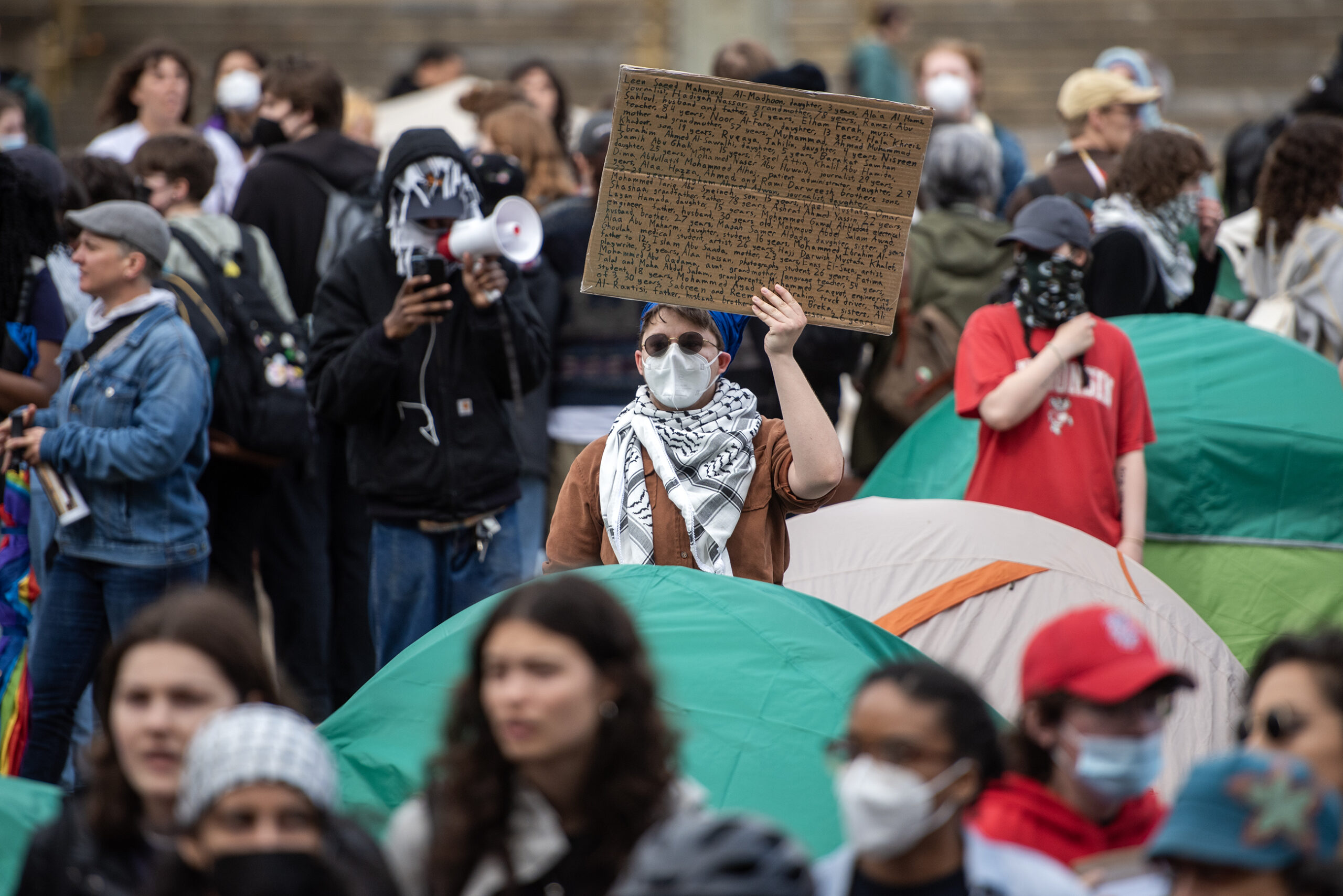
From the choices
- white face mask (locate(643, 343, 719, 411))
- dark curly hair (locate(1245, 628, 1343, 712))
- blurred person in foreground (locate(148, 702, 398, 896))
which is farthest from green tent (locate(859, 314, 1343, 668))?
blurred person in foreground (locate(148, 702, 398, 896))

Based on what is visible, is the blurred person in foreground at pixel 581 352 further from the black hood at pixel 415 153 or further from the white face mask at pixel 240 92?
the white face mask at pixel 240 92

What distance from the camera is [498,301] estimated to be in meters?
5.46

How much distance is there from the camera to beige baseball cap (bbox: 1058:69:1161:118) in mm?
7621

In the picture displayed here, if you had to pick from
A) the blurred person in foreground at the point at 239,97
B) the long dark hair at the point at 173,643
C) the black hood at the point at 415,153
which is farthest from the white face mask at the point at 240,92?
the long dark hair at the point at 173,643

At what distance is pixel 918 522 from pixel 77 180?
11.1 ft

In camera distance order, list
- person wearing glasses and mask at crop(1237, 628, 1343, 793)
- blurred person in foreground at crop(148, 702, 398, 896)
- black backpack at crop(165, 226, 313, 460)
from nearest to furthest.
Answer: blurred person in foreground at crop(148, 702, 398, 896), person wearing glasses and mask at crop(1237, 628, 1343, 793), black backpack at crop(165, 226, 313, 460)

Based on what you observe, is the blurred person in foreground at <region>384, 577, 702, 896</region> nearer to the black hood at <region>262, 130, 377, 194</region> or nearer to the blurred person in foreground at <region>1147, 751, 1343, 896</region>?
the blurred person in foreground at <region>1147, 751, 1343, 896</region>

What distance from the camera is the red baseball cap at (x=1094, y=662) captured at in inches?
116

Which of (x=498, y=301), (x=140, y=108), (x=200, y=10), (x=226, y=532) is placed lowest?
(x=226, y=532)

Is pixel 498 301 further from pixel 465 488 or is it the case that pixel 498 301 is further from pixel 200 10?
pixel 200 10

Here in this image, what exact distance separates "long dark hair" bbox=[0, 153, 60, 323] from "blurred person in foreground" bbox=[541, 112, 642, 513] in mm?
1977

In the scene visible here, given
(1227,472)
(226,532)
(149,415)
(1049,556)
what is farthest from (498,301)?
(1227,472)

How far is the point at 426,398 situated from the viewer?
541cm

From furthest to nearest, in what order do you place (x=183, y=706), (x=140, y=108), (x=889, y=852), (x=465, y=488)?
(x=140, y=108), (x=465, y=488), (x=183, y=706), (x=889, y=852)
